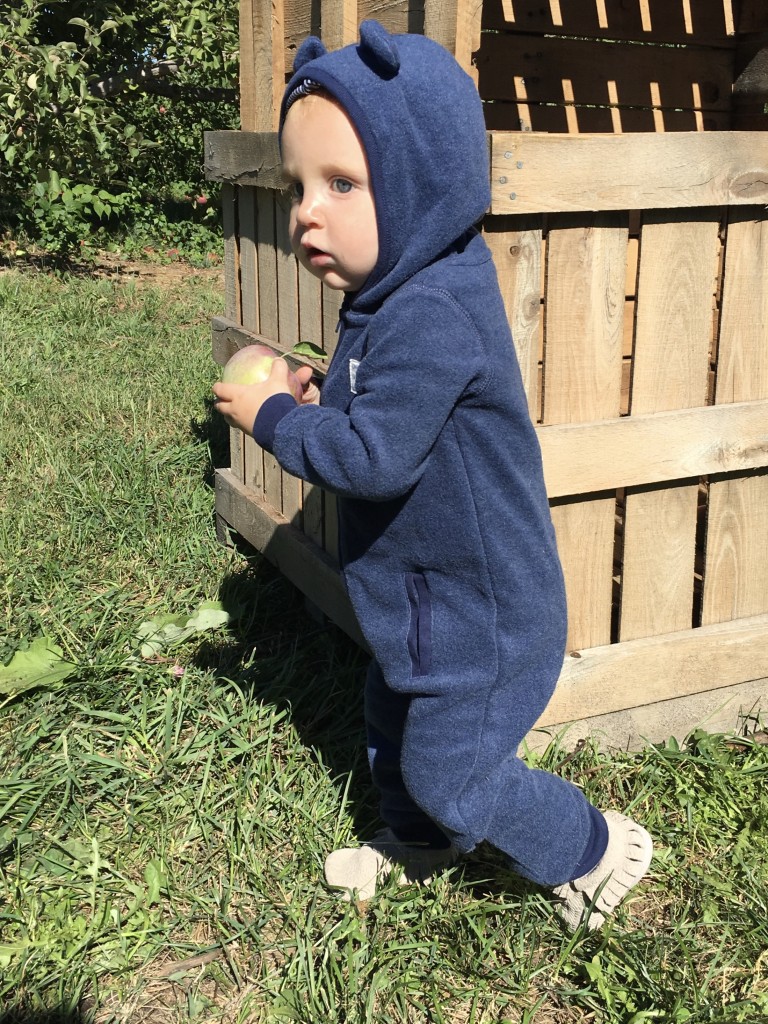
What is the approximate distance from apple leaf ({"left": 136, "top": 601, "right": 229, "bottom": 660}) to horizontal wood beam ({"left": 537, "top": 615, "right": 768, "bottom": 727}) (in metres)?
1.09

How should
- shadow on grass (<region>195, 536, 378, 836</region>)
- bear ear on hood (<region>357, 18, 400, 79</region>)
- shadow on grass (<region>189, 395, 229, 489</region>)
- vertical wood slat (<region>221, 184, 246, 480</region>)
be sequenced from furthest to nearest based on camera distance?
shadow on grass (<region>189, 395, 229, 489</region>), vertical wood slat (<region>221, 184, 246, 480</region>), shadow on grass (<region>195, 536, 378, 836</region>), bear ear on hood (<region>357, 18, 400, 79</region>)

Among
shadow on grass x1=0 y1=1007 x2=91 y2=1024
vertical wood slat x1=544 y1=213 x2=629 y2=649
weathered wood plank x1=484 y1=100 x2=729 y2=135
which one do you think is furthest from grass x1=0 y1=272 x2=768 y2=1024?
weathered wood plank x1=484 y1=100 x2=729 y2=135

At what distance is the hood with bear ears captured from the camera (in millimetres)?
1578

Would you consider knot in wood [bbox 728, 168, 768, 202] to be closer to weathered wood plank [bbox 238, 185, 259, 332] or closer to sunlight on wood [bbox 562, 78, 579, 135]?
weathered wood plank [bbox 238, 185, 259, 332]

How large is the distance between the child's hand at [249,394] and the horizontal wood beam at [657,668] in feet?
3.27

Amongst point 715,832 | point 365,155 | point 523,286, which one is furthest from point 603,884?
point 365,155

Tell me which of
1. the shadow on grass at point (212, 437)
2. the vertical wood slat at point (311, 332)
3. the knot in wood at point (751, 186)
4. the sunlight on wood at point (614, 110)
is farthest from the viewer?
the sunlight on wood at point (614, 110)

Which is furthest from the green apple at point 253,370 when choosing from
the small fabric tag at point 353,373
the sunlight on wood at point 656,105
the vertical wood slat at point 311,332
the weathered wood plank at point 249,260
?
the sunlight on wood at point 656,105

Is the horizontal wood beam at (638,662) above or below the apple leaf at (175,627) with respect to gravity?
above

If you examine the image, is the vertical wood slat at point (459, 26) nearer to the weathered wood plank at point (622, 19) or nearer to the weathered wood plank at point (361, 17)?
the weathered wood plank at point (361, 17)

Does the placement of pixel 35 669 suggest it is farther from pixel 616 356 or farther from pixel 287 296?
pixel 616 356

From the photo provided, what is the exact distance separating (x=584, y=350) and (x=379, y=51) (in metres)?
0.91

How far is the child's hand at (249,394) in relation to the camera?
1.83 metres

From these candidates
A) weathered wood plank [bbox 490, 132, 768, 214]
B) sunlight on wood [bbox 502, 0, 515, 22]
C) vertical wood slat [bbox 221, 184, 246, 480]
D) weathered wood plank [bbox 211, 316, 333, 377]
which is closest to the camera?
weathered wood plank [bbox 490, 132, 768, 214]
